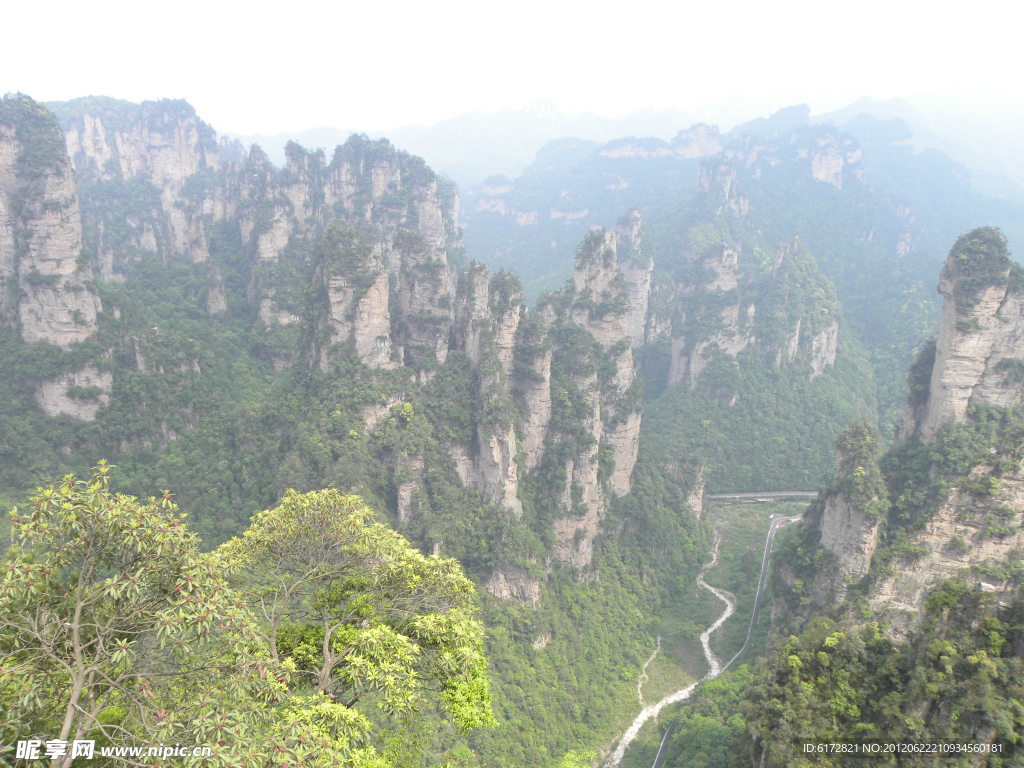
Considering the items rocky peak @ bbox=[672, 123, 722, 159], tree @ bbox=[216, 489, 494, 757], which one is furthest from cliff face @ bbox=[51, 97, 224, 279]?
rocky peak @ bbox=[672, 123, 722, 159]

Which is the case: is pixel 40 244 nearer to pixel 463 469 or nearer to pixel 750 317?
pixel 463 469

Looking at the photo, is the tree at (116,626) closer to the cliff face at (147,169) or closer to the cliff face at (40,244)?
the cliff face at (40,244)

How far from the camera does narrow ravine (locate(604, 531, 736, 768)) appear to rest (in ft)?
110

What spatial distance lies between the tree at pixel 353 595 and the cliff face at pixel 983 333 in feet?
106

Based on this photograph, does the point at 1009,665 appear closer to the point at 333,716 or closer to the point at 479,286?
the point at 333,716

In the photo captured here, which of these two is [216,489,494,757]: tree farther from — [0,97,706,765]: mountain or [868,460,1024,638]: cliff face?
[868,460,1024,638]: cliff face

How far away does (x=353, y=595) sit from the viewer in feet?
43.9

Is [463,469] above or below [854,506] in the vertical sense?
below

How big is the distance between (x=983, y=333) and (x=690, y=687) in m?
27.3

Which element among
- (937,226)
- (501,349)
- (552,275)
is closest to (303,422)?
(501,349)

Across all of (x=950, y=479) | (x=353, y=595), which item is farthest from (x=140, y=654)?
(x=950, y=479)

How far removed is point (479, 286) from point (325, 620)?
30365mm

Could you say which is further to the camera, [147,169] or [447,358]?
[147,169]

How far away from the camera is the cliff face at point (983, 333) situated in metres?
32.0
